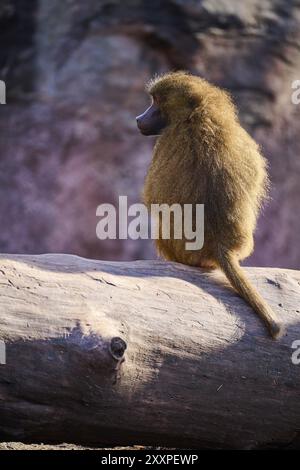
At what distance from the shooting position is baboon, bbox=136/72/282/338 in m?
4.20

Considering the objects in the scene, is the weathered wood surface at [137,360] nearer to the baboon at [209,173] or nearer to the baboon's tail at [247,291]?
the baboon's tail at [247,291]

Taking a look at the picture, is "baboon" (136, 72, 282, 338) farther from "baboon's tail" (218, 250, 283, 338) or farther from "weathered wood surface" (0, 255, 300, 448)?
"weathered wood surface" (0, 255, 300, 448)

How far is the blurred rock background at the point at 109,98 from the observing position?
8258 millimetres

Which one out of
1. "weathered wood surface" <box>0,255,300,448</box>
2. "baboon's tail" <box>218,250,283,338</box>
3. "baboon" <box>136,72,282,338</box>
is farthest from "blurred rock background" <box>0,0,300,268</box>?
"weathered wood surface" <box>0,255,300,448</box>

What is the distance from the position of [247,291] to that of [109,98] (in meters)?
4.83

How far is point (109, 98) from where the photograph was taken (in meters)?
8.35

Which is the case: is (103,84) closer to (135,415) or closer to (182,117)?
(182,117)

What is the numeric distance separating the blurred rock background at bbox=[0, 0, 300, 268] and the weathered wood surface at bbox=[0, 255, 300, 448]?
4477mm

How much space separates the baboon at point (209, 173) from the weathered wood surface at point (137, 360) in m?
0.30

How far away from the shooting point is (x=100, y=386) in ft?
11.0

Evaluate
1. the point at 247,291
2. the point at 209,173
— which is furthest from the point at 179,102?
the point at 247,291

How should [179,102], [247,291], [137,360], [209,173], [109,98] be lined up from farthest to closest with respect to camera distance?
[109,98]
[179,102]
[209,173]
[247,291]
[137,360]

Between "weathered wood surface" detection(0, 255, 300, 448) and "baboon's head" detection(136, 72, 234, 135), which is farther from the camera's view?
"baboon's head" detection(136, 72, 234, 135)

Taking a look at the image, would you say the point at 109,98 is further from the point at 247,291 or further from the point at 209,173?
the point at 247,291
